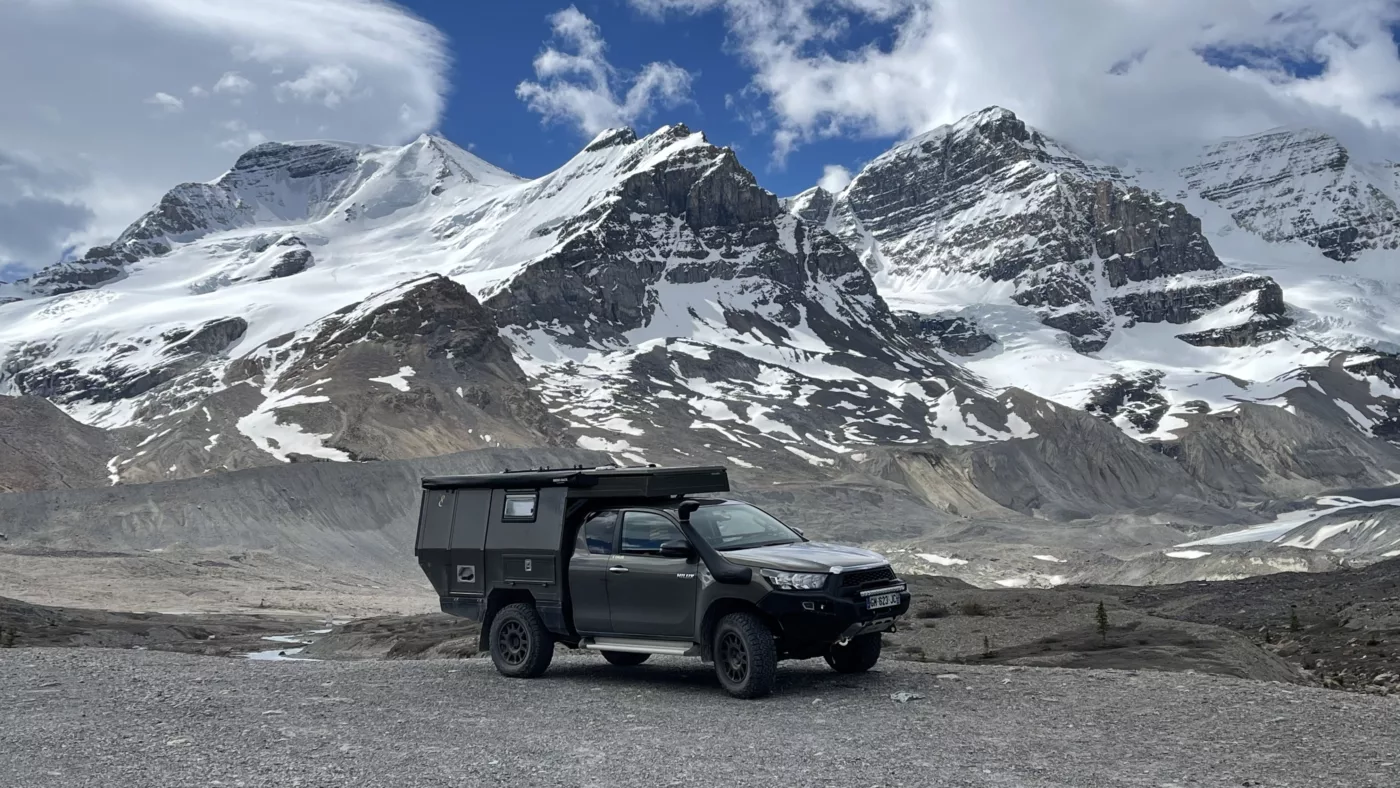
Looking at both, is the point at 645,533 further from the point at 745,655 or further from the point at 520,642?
the point at 520,642

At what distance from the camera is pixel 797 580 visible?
12656 mm

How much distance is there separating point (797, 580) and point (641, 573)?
1909 millimetres

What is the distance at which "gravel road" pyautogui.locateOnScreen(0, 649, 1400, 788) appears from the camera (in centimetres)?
921

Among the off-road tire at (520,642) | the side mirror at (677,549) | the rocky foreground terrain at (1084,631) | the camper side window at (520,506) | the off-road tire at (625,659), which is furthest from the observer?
the rocky foreground terrain at (1084,631)

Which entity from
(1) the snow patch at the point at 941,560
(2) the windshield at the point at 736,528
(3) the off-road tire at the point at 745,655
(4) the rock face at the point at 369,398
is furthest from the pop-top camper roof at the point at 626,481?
(4) the rock face at the point at 369,398

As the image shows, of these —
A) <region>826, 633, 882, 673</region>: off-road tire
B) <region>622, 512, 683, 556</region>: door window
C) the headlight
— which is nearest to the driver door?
<region>622, 512, 683, 556</region>: door window

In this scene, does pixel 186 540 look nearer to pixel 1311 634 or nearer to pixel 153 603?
pixel 153 603

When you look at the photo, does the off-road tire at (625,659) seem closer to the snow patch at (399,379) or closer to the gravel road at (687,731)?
the gravel road at (687,731)

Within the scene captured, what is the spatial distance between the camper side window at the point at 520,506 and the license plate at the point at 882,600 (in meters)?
4.26

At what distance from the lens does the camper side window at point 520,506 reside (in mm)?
14797

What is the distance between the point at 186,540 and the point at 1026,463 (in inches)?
4885

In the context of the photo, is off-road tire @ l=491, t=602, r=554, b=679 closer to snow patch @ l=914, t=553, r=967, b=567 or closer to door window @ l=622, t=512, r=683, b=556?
door window @ l=622, t=512, r=683, b=556

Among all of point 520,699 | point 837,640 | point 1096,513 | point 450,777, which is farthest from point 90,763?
point 1096,513

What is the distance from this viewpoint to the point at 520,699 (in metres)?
13.1
